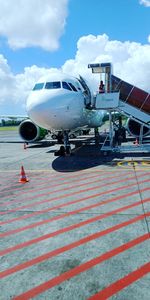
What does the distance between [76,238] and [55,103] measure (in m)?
8.10

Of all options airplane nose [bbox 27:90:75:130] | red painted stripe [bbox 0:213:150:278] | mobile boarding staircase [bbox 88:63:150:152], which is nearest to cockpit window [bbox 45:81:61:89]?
airplane nose [bbox 27:90:75:130]

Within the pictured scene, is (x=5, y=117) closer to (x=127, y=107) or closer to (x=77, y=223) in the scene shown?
(x=127, y=107)

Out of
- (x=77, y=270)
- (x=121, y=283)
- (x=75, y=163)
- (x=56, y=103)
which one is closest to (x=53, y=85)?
(x=56, y=103)

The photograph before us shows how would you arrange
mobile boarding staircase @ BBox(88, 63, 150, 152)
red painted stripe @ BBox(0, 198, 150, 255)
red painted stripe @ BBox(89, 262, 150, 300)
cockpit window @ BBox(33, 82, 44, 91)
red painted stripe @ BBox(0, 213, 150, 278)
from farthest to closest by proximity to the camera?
mobile boarding staircase @ BBox(88, 63, 150, 152) → cockpit window @ BBox(33, 82, 44, 91) → red painted stripe @ BBox(0, 198, 150, 255) → red painted stripe @ BBox(0, 213, 150, 278) → red painted stripe @ BBox(89, 262, 150, 300)

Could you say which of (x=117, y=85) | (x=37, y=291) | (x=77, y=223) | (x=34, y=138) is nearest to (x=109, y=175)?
(x=77, y=223)

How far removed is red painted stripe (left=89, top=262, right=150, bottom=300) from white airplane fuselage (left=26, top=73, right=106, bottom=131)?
8953mm

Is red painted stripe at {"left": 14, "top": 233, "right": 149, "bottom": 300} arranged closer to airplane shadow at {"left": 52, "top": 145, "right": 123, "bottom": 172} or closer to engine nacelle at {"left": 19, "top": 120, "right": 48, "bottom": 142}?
airplane shadow at {"left": 52, "top": 145, "right": 123, "bottom": 172}

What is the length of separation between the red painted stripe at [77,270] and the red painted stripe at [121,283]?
0.53 meters

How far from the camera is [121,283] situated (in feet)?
12.0

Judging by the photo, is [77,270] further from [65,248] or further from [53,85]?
[53,85]

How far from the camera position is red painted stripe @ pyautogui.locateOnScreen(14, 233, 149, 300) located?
11.7ft

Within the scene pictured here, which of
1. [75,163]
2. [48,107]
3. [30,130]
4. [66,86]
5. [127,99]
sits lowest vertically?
[75,163]

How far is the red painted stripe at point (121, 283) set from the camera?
11.3 feet

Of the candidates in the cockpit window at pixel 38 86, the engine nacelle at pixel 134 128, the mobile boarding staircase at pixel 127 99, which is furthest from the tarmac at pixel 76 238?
the engine nacelle at pixel 134 128
